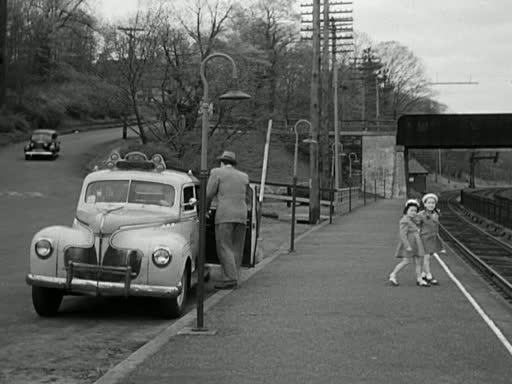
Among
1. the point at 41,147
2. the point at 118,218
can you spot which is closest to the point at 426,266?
the point at 118,218

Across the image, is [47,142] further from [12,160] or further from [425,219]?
[425,219]

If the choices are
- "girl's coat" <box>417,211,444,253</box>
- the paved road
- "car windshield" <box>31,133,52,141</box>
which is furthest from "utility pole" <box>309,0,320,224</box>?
"car windshield" <box>31,133,52,141</box>

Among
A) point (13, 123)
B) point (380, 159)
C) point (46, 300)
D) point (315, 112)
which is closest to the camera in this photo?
point (46, 300)

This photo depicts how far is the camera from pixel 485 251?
25.0 meters

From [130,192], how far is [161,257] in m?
1.94

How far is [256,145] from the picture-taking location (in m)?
65.2

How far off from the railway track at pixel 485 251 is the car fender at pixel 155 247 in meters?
5.41

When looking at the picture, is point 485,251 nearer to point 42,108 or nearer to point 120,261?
point 120,261

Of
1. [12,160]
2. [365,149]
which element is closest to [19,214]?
[12,160]

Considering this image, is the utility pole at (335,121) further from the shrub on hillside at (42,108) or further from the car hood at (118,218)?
the car hood at (118,218)

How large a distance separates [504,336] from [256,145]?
55.7 metres

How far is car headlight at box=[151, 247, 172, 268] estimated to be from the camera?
438 inches

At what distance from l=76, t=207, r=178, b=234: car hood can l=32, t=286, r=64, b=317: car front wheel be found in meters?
0.96

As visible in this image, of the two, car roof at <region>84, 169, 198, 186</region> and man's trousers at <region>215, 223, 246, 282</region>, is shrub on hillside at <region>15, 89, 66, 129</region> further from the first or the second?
car roof at <region>84, 169, 198, 186</region>
